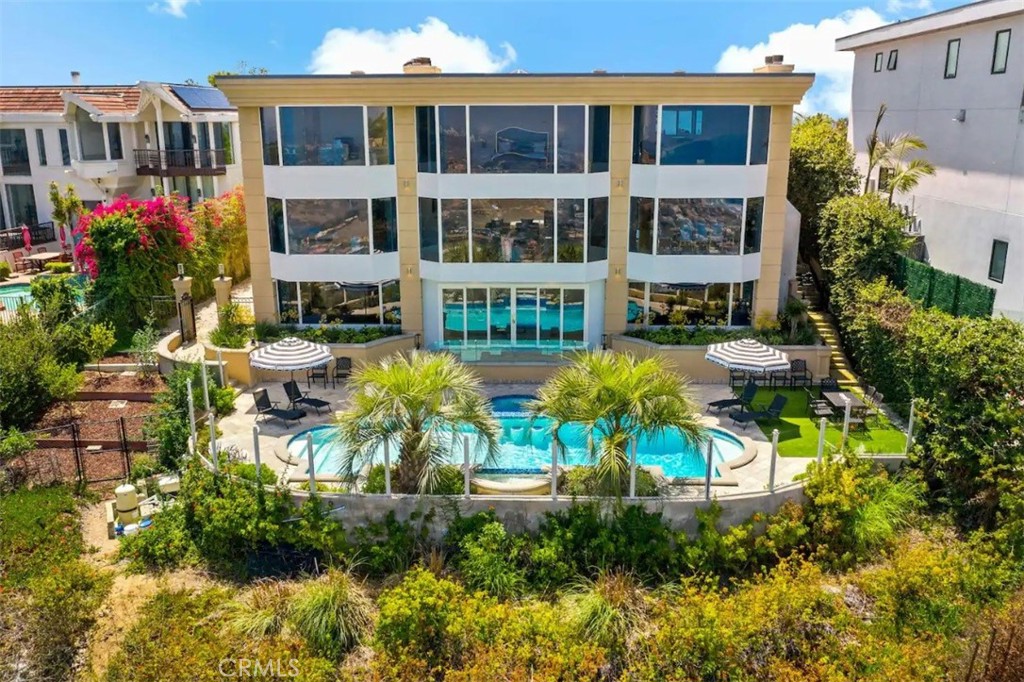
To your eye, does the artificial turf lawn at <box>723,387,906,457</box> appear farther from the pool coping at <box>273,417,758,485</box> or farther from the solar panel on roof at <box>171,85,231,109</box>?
the solar panel on roof at <box>171,85,231,109</box>

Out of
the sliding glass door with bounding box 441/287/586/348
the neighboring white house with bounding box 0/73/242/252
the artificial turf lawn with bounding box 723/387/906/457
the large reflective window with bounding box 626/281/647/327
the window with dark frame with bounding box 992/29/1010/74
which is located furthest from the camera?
the neighboring white house with bounding box 0/73/242/252

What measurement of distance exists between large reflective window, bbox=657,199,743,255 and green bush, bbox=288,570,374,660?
1560cm

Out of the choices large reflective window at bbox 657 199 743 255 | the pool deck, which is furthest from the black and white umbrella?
large reflective window at bbox 657 199 743 255

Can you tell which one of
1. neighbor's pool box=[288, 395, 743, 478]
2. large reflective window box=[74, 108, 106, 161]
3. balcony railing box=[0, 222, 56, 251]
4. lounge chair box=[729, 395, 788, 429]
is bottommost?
neighbor's pool box=[288, 395, 743, 478]

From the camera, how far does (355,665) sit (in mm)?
14914

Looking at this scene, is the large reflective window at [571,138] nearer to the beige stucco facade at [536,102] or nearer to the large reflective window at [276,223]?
the beige stucco facade at [536,102]

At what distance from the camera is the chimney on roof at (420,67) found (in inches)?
1003

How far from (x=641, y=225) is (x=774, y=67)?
21.4 ft

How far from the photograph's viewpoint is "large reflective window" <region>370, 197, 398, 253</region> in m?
26.3

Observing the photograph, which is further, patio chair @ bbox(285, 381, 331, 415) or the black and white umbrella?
patio chair @ bbox(285, 381, 331, 415)

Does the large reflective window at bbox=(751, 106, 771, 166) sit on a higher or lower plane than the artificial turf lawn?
higher

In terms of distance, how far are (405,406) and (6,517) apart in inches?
384

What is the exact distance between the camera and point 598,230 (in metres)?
26.3

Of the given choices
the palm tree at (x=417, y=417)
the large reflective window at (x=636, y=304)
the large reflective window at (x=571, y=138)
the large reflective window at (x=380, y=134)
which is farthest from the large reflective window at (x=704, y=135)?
the palm tree at (x=417, y=417)
